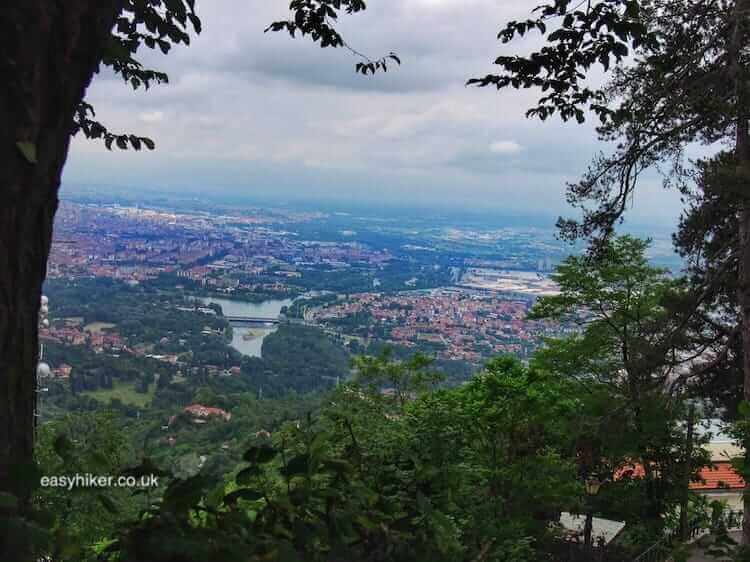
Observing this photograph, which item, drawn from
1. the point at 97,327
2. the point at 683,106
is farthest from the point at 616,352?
the point at 97,327

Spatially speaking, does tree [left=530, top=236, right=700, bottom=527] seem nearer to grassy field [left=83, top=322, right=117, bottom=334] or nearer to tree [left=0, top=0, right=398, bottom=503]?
tree [left=0, top=0, right=398, bottom=503]

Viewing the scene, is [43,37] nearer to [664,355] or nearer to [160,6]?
[160,6]

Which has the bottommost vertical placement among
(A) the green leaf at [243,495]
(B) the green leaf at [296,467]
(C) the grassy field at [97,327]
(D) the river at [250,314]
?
(D) the river at [250,314]

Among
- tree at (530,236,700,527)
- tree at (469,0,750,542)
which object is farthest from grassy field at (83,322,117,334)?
tree at (469,0,750,542)

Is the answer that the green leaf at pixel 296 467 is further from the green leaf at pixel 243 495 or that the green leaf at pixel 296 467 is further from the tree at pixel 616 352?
the tree at pixel 616 352

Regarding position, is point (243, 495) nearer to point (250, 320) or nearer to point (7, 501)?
point (7, 501)

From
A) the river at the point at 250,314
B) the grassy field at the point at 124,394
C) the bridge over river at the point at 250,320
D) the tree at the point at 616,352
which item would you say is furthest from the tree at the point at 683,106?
the bridge over river at the point at 250,320

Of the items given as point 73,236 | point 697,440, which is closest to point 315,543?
point 697,440
